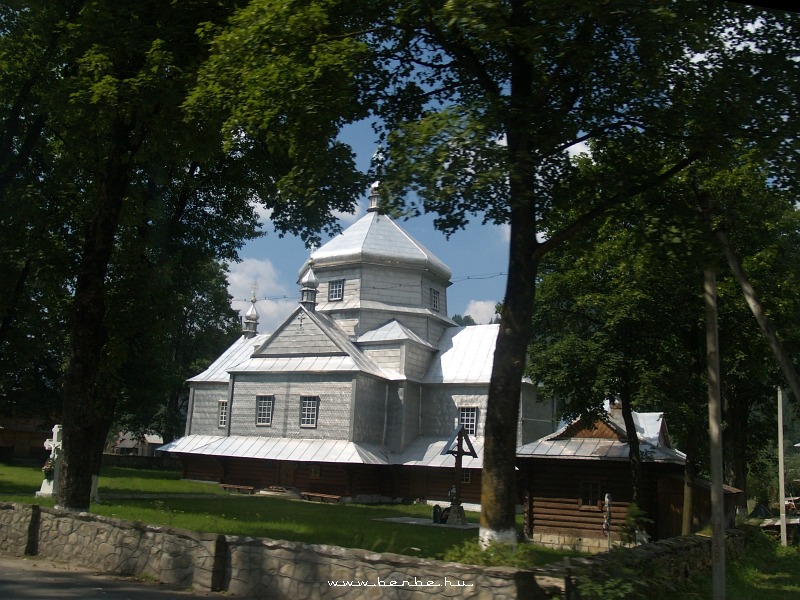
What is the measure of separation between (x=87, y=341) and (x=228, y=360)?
33.9 m

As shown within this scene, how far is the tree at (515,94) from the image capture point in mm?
9805

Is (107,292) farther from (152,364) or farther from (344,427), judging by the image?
(344,427)

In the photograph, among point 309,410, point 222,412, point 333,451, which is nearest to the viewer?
point 333,451

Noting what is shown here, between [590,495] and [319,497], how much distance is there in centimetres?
1392

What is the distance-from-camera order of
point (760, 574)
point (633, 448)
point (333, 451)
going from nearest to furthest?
point (760, 574), point (633, 448), point (333, 451)

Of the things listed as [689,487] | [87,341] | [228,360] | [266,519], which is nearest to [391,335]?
[228,360]

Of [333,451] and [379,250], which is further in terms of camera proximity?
[379,250]

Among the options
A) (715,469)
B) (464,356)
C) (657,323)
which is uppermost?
(464,356)

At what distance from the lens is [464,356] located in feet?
138

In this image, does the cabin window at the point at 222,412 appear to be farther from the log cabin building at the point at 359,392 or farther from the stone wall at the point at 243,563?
the stone wall at the point at 243,563

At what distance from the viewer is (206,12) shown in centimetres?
1390

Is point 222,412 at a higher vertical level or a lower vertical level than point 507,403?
higher

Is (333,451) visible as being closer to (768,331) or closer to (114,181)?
(114,181)

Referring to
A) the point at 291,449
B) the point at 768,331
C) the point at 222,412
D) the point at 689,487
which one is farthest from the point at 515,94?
the point at 222,412
